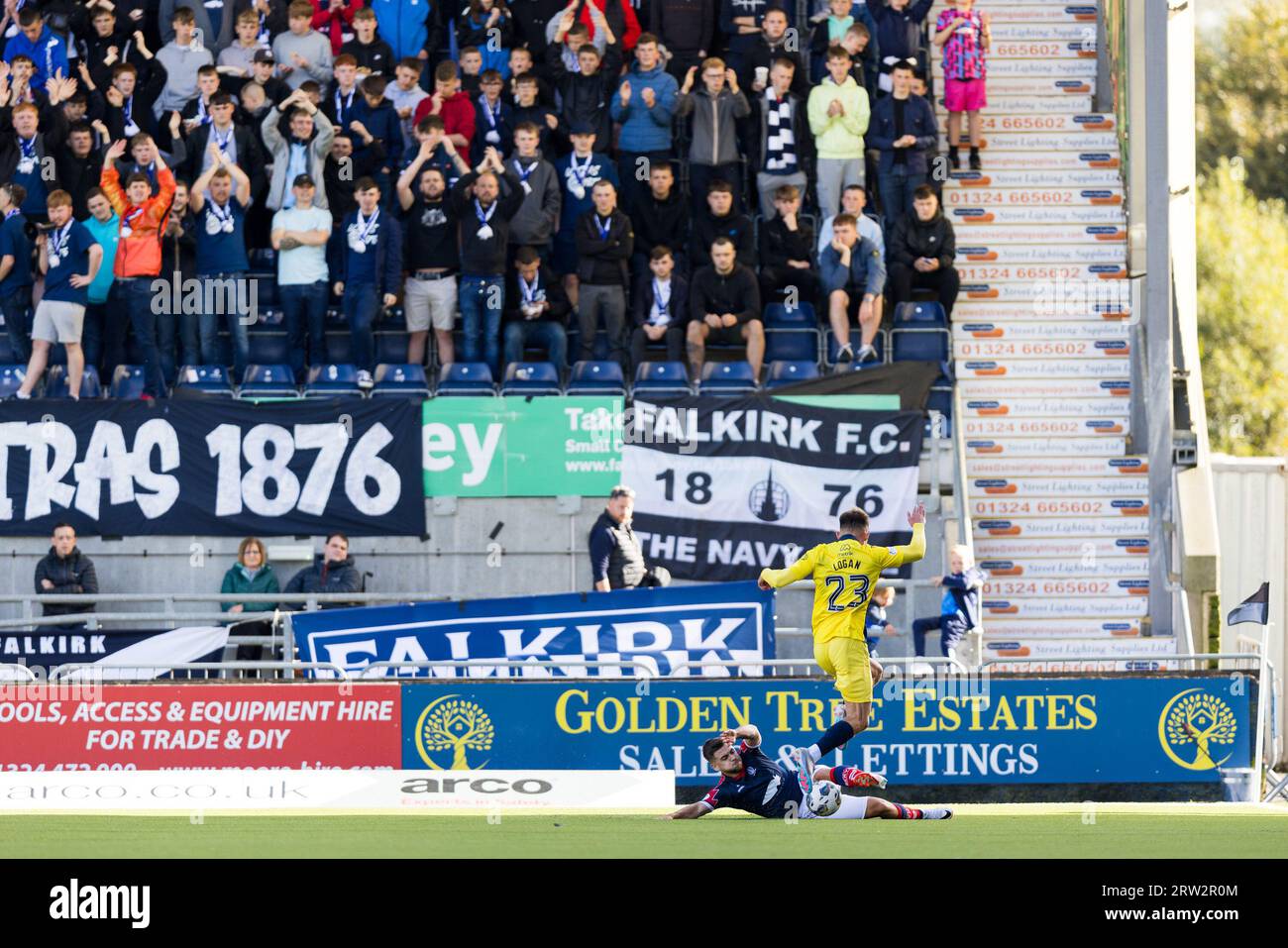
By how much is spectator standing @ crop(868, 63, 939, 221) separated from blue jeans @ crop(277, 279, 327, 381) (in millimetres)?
6121

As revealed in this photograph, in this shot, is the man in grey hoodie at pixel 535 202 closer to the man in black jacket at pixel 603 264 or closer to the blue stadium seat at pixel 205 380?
the man in black jacket at pixel 603 264

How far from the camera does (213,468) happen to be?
22266mm

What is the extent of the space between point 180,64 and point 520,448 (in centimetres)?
642

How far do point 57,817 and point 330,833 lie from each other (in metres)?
2.39

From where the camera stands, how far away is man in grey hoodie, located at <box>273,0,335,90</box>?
80.4 feet

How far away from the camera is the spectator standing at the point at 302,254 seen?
2281 cm

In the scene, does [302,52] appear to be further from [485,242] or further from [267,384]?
[267,384]

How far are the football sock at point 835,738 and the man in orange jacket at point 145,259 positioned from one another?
33.4 feet

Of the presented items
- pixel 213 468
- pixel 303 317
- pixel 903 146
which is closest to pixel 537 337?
pixel 303 317

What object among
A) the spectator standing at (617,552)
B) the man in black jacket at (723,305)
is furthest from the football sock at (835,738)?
the man in black jacket at (723,305)

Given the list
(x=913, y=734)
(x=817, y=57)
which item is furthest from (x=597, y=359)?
(x=913, y=734)

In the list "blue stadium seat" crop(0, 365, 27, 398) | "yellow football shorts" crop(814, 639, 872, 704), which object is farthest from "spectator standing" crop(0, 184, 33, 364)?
"yellow football shorts" crop(814, 639, 872, 704)

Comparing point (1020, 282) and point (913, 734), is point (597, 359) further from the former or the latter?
point (913, 734)

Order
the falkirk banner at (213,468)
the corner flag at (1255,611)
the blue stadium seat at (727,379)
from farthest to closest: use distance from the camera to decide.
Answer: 1. the blue stadium seat at (727,379)
2. the falkirk banner at (213,468)
3. the corner flag at (1255,611)
